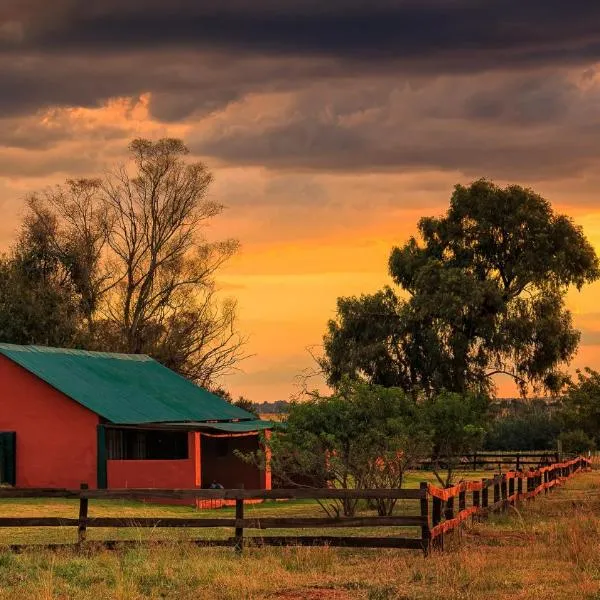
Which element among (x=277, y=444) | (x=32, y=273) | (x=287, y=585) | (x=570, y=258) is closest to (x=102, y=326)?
(x=32, y=273)

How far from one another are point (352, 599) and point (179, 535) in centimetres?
668

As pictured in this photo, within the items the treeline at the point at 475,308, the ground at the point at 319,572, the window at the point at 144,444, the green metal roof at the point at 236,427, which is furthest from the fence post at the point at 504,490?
the treeline at the point at 475,308

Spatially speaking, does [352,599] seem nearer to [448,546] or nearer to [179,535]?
[448,546]

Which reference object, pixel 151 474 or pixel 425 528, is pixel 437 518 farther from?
pixel 151 474

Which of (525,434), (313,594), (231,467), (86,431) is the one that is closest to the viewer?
(313,594)

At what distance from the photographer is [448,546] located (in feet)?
63.5

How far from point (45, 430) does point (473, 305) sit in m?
25.7

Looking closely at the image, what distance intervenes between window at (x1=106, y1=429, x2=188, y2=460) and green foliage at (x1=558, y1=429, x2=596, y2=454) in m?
23.7

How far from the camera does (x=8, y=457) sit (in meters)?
39.5

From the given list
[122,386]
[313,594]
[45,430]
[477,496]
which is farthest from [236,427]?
→ [313,594]

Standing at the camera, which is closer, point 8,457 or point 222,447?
point 8,457

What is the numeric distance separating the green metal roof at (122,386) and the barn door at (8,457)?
2.36 metres

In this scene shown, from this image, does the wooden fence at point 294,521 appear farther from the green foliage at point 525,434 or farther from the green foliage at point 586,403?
the green foliage at point 525,434

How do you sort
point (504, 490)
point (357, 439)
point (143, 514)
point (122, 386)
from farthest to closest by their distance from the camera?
point (122, 386), point (143, 514), point (357, 439), point (504, 490)
